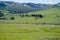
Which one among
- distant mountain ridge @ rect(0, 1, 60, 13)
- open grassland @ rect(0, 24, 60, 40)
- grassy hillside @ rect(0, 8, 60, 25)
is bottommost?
open grassland @ rect(0, 24, 60, 40)

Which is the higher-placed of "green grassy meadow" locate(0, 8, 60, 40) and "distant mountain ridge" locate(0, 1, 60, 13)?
"distant mountain ridge" locate(0, 1, 60, 13)

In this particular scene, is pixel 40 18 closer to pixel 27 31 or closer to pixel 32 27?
pixel 32 27

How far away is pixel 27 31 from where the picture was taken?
2.14 metres

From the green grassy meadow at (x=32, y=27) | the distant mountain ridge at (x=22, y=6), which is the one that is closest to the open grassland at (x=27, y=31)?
the green grassy meadow at (x=32, y=27)

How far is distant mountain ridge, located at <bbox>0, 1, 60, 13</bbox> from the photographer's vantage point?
86.9 inches

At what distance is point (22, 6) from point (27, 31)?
0.45m

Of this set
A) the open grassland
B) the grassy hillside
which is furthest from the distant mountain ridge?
the open grassland

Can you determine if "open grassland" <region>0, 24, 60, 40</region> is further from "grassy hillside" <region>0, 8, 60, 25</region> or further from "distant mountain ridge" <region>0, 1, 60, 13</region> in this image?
"distant mountain ridge" <region>0, 1, 60, 13</region>

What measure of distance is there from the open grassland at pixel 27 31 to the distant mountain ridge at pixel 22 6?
0.28m

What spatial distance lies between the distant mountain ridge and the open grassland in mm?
279

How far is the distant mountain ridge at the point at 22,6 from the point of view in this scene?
221 centimetres

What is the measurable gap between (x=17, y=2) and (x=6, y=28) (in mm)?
489

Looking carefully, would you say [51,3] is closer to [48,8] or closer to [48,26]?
[48,8]

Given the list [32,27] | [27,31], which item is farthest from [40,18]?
[27,31]
